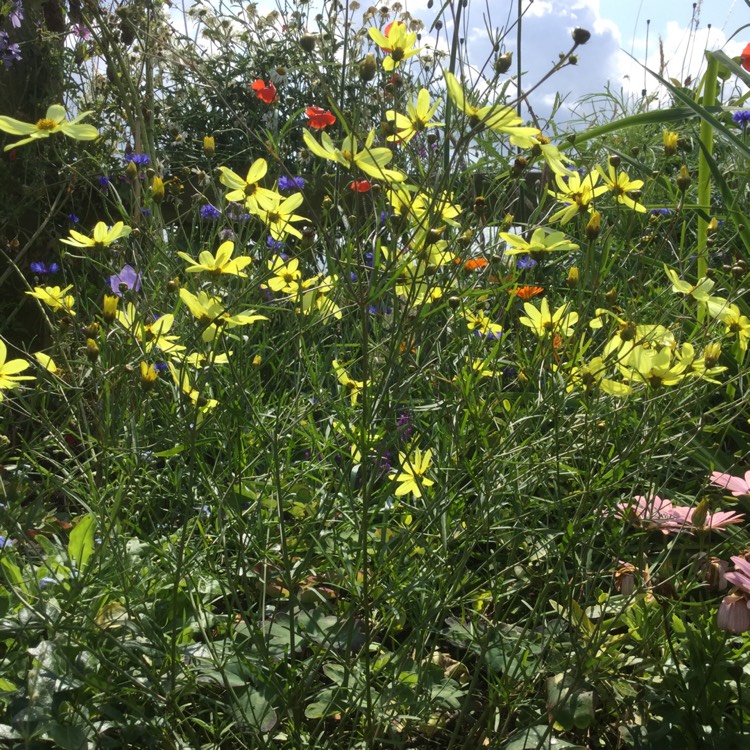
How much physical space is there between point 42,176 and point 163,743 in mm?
2435

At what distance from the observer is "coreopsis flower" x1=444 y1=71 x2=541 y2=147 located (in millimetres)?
980

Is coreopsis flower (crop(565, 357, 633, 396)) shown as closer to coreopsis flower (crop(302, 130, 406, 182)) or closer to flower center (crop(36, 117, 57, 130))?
coreopsis flower (crop(302, 130, 406, 182))

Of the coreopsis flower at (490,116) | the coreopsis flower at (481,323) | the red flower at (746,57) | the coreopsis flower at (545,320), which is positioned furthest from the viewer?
the red flower at (746,57)

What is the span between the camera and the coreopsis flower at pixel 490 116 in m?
0.98

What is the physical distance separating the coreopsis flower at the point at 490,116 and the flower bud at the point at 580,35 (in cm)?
13

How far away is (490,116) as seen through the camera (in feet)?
3.25

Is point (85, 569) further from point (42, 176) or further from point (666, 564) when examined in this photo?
point (42, 176)

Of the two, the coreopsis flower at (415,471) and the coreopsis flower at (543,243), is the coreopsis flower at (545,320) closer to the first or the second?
the coreopsis flower at (543,243)

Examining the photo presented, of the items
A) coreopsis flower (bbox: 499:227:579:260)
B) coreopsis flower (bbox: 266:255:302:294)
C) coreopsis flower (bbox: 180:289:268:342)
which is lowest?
coreopsis flower (bbox: 180:289:268:342)

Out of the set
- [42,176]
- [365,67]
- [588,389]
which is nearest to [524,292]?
[588,389]

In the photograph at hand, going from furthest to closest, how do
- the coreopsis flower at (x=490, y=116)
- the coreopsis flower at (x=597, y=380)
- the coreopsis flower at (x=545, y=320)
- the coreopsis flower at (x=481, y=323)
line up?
the coreopsis flower at (x=481, y=323) → the coreopsis flower at (x=545, y=320) → the coreopsis flower at (x=597, y=380) → the coreopsis flower at (x=490, y=116)

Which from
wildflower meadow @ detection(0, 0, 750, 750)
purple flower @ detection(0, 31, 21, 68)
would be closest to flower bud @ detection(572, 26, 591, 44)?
wildflower meadow @ detection(0, 0, 750, 750)

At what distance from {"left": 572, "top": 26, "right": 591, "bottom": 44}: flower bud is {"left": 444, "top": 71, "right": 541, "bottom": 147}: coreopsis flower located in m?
0.13

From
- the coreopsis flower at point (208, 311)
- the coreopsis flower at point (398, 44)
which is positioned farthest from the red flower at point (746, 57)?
the coreopsis flower at point (208, 311)
